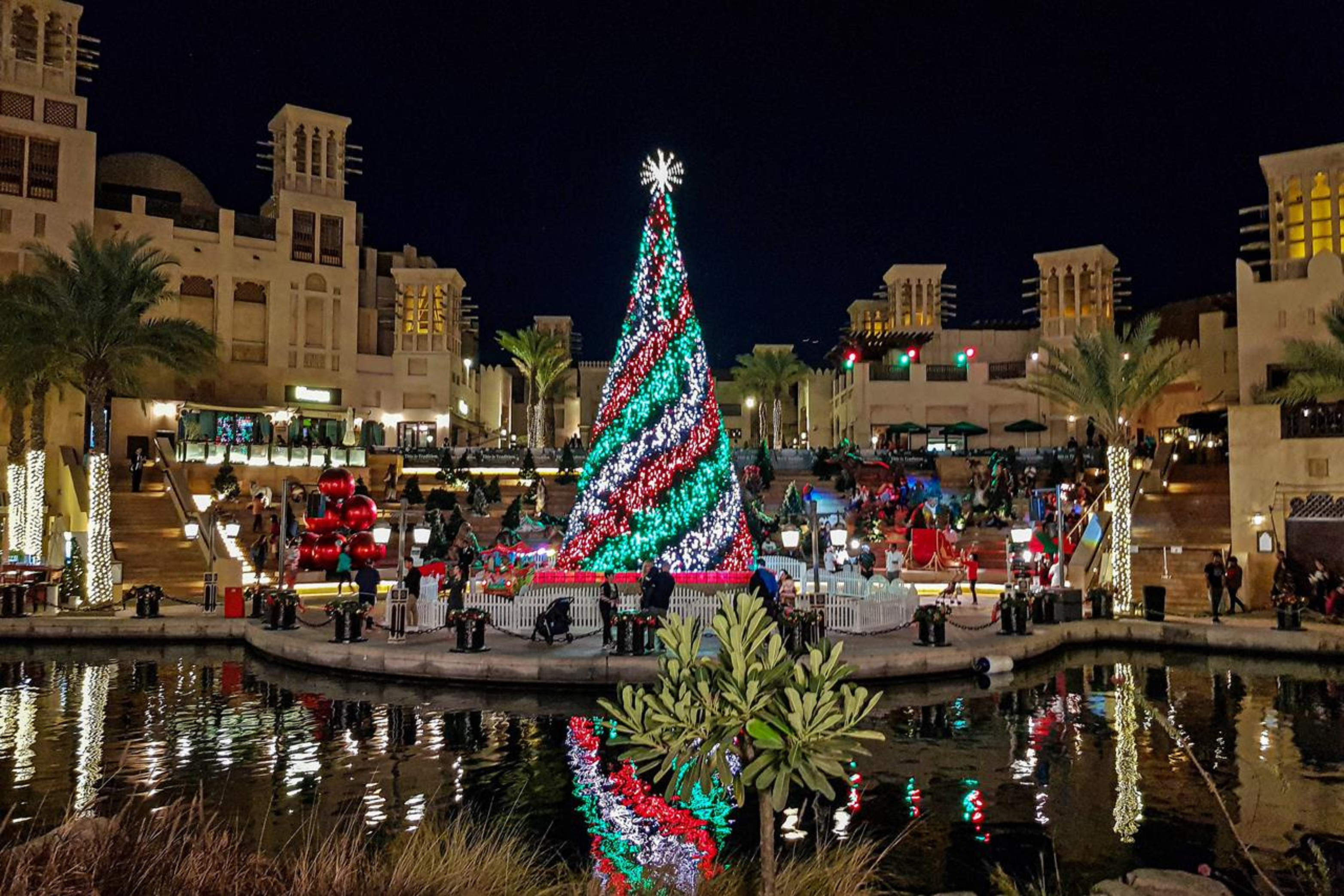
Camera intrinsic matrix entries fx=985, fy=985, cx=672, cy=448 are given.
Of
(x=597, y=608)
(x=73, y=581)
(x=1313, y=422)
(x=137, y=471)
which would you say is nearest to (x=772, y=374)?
(x=137, y=471)

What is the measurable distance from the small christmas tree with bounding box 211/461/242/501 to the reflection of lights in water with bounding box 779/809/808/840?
29.9 meters

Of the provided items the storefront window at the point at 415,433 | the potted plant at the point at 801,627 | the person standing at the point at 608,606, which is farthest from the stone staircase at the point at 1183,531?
the storefront window at the point at 415,433

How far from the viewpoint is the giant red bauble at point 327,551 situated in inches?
868

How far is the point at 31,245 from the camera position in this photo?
→ 3694cm

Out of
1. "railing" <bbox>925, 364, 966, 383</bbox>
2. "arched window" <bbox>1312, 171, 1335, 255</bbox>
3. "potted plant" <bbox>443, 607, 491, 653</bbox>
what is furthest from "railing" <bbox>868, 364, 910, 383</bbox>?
"potted plant" <bbox>443, 607, 491, 653</bbox>

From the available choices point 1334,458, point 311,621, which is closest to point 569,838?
point 311,621

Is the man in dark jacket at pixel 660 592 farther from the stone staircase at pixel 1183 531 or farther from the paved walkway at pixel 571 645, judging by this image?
the stone staircase at pixel 1183 531

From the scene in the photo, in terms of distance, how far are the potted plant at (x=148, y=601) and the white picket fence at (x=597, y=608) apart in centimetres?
647

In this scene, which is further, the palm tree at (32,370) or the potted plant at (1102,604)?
the palm tree at (32,370)

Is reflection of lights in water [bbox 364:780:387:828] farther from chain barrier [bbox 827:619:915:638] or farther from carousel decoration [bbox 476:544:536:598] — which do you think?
chain barrier [bbox 827:619:915:638]

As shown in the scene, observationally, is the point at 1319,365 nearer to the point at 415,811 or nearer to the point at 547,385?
the point at 415,811

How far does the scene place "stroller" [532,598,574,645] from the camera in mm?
16391

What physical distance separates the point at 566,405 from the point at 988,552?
4973cm

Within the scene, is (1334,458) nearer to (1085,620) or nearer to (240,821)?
(1085,620)
